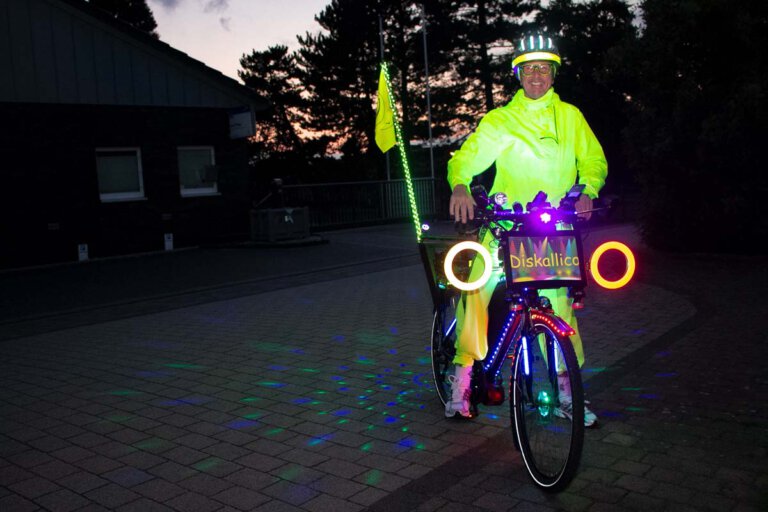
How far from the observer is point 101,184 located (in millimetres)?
16766

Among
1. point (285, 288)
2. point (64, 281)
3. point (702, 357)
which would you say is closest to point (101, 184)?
point (64, 281)

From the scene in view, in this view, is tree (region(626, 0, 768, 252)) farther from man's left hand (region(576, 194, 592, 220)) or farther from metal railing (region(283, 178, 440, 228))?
metal railing (region(283, 178, 440, 228))

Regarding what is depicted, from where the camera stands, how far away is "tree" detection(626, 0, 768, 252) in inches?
442

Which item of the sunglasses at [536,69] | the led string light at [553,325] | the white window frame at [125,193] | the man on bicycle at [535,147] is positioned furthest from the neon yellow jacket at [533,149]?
the white window frame at [125,193]

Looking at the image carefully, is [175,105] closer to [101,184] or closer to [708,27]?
[101,184]

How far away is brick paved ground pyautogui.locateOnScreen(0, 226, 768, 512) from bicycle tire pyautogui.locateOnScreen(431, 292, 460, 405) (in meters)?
0.17

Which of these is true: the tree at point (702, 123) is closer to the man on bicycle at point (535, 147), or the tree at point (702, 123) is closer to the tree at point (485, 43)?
the man on bicycle at point (535, 147)

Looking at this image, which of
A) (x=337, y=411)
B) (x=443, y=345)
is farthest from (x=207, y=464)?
(x=443, y=345)

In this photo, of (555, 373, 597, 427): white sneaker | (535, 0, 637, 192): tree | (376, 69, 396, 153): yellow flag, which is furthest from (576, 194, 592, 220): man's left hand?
(535, 0, 637, 192): tree

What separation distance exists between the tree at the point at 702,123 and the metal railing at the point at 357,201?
10.7 meters

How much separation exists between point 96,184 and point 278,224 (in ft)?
13.9

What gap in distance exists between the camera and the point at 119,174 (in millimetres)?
17047

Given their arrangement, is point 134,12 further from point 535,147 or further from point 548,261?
point 548,261

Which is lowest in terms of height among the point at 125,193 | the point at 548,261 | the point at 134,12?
the point at 548,261
